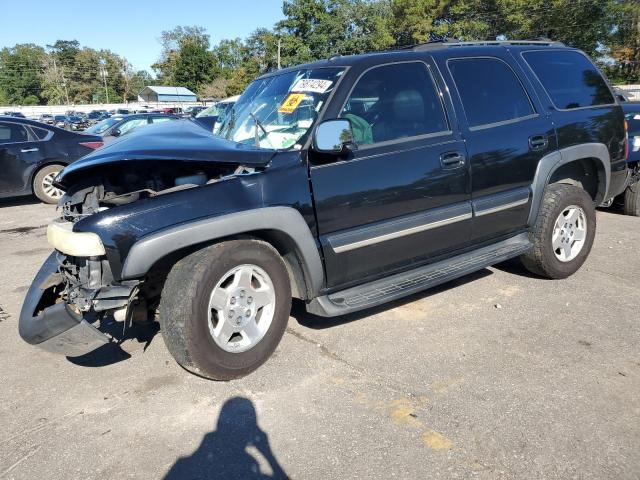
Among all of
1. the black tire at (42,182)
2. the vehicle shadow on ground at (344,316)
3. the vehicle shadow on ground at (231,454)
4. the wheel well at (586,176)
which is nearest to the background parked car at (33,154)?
the black tire at (42,182)

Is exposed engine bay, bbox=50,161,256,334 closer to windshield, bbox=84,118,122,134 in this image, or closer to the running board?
the running board

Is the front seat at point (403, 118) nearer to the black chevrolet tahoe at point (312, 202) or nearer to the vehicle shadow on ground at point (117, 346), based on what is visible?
the black chevrolet tahoe at point (312, 202)

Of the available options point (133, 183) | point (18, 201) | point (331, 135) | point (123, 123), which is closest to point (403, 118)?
point (331, 135)

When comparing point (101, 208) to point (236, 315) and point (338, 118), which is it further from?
point (338, 118)

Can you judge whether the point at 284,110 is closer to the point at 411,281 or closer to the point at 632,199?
the point at 411,281

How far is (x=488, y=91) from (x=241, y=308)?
2.61 meters

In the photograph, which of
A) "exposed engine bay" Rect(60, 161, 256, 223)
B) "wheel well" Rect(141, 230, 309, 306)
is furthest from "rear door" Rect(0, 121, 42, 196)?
"wheel well" Rect(141, 230, 309, 306)

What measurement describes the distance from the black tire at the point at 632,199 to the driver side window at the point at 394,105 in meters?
4.63

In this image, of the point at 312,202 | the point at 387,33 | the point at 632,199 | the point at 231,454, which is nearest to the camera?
the point at 231,454

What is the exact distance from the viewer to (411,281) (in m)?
3.66

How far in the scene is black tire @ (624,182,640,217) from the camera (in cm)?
701

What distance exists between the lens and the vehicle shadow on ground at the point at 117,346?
351cm

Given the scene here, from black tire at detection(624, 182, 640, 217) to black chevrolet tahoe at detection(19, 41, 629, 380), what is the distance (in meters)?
3.08

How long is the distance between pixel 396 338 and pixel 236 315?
4.01 ft
